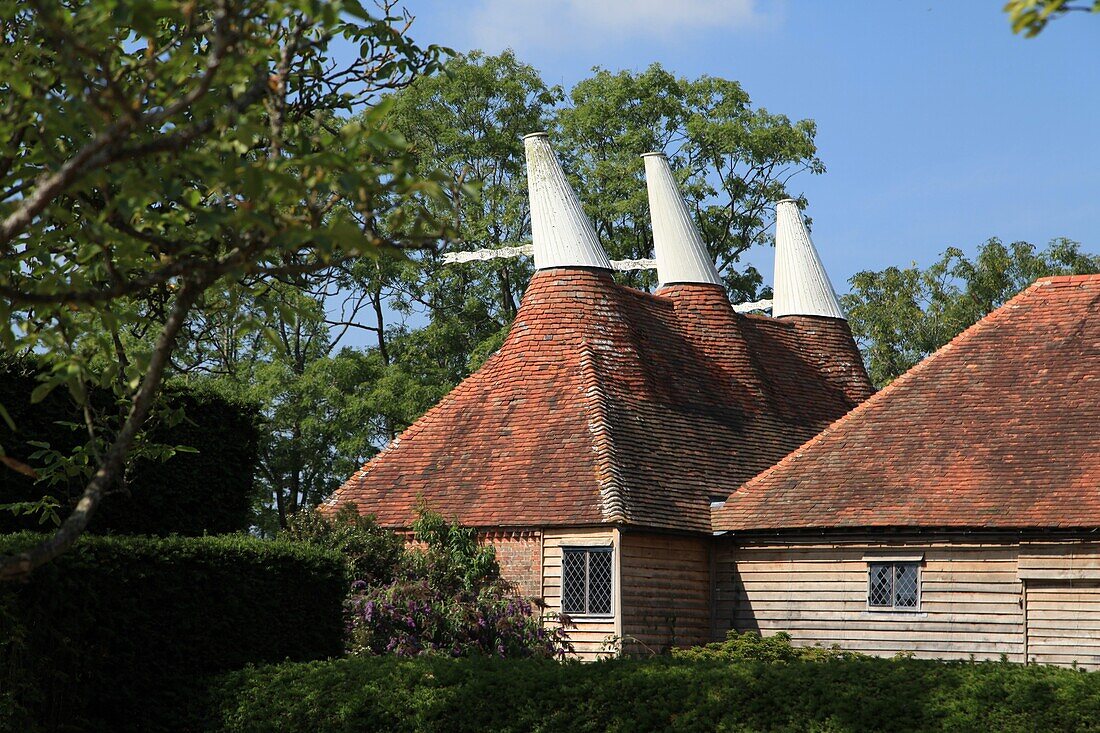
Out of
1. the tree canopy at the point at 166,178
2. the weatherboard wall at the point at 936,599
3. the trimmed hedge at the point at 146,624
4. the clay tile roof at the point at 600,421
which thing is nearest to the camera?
the tree canopy at the point at 166,178

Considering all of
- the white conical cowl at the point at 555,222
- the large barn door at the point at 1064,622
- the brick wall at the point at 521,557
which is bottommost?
the large barn door at the point at 1064,622

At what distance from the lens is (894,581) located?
71.2 feet

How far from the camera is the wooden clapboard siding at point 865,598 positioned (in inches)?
821

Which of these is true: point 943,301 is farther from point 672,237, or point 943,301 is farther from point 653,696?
point 653,696

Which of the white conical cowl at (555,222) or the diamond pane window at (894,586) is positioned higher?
the white conical cowl at (555,222)

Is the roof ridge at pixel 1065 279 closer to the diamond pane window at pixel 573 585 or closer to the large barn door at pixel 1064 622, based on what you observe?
the large barn door at pixel 1064 622

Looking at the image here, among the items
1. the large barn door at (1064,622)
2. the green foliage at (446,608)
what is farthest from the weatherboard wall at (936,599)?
the green foliage at (446,608)

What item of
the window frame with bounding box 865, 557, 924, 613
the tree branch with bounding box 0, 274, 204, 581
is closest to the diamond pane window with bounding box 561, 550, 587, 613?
the window frame with bounding box 865, 557, 924, 613

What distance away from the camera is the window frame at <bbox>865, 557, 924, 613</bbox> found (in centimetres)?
2147

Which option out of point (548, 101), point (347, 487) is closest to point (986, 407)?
point (347, 487)

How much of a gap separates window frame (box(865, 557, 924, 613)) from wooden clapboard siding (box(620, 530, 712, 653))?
293cm

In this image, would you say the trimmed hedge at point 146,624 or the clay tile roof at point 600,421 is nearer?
the trimmed hedge at point 146,624

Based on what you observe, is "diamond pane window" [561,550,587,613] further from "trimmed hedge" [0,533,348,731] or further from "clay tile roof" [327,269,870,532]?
"trimmed hedge" [0,533,348,731]

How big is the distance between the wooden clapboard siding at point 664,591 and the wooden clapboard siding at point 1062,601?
209 inches
